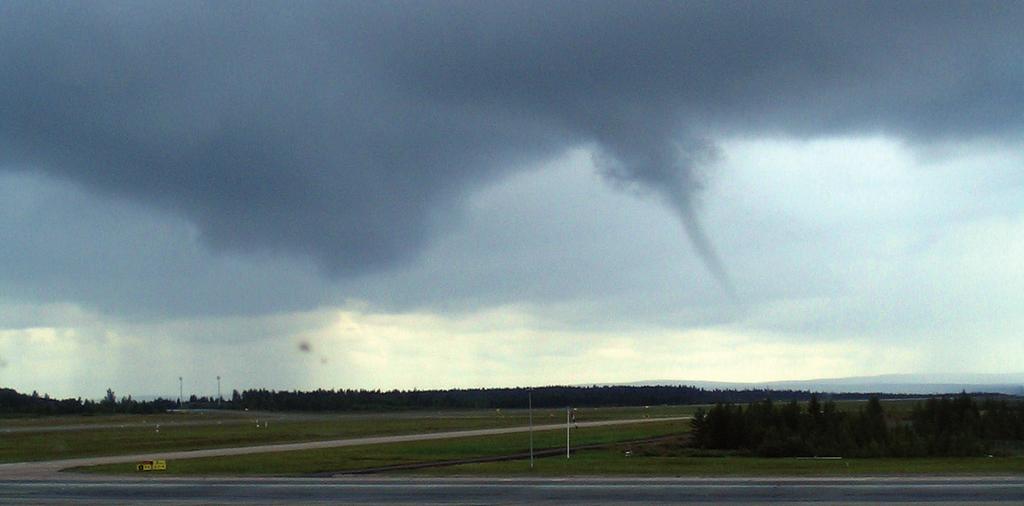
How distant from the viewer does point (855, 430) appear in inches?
3056

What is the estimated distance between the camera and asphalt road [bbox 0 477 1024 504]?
3512cm

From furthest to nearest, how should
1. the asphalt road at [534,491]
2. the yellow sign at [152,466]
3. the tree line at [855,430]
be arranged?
the tree line at [855,430], the yellow sign at [152,466], the asphalt road at [534,491]

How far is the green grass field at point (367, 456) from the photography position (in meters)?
54.1

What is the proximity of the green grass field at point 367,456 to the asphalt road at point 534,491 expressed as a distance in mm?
7501

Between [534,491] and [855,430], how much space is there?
4573 centimetres

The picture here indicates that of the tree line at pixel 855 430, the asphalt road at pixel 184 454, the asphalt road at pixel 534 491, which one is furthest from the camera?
the tree line at pixel 855 430

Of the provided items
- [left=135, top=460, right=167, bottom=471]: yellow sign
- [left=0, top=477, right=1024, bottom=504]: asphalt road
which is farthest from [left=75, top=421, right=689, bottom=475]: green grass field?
[left=0, top=477, right=1024, bottom=504]: asphalt road

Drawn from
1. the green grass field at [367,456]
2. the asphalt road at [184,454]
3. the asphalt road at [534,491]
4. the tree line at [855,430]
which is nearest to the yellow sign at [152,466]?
the green grass field at [367,456]

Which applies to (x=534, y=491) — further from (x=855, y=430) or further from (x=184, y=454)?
(x=855, y=430)

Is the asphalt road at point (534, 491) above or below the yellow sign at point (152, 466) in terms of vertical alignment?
below

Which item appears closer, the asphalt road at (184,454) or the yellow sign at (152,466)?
the yellow sign at (152,466)

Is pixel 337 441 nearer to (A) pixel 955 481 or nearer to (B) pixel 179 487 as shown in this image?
(B) pixel 179 487

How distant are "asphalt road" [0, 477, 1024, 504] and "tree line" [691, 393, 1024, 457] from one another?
2971 centimetres

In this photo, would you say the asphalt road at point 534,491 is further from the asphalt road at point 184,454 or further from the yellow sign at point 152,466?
the asphalt road at point 184,454
